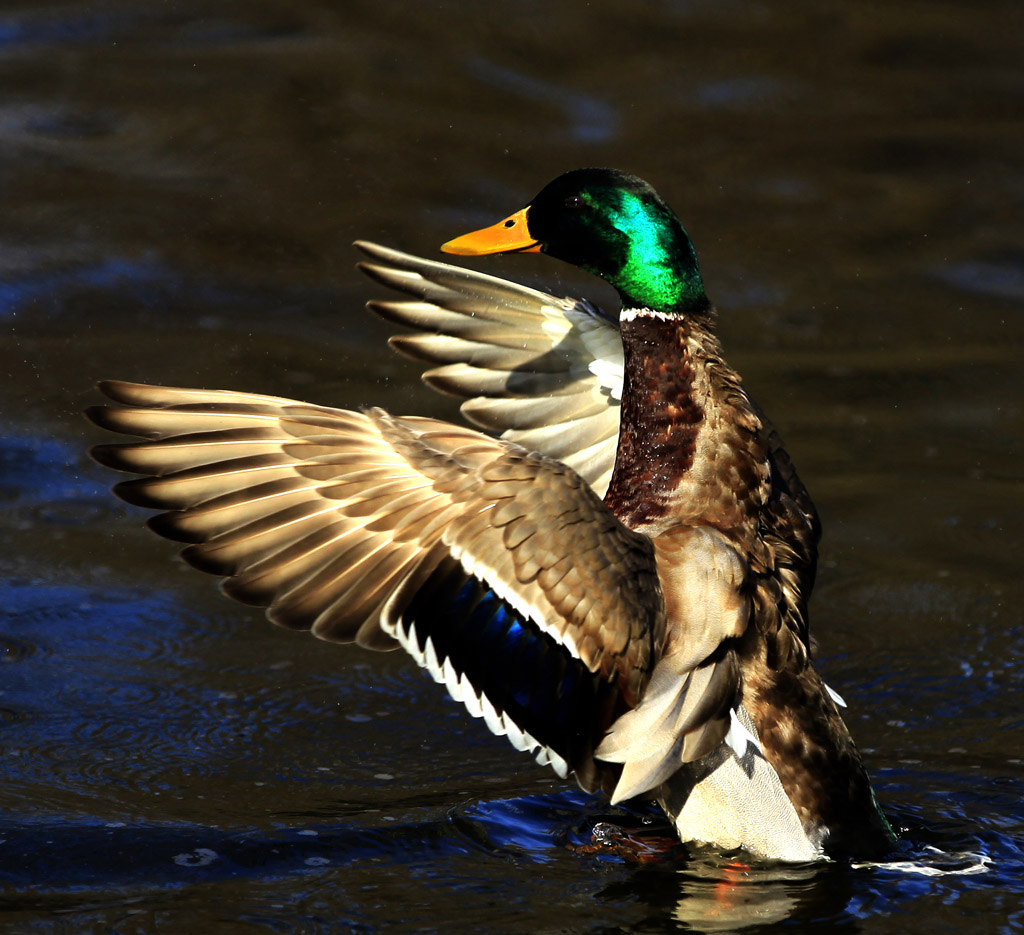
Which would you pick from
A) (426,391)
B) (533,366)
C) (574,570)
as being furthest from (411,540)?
(426,391)

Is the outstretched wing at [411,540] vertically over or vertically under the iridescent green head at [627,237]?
under

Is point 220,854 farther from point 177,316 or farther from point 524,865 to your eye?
point 177,316

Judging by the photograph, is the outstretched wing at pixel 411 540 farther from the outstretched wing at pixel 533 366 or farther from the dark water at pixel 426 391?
the outstretched wing at pixel 533 366

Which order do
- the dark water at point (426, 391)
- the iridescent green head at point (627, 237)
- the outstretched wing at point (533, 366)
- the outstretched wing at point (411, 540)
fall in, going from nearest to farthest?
the outstretched wing at point (411, 540) < the dark water at point (426, 391) < the iridescent green head at point (627, 237) < the outstretched wing at point (533, 366)

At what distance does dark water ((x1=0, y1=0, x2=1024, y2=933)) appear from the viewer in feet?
14.3

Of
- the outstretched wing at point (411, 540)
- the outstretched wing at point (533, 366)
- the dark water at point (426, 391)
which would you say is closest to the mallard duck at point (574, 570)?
the outstretched wing at point (411, 540)

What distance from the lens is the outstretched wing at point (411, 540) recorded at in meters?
3.81

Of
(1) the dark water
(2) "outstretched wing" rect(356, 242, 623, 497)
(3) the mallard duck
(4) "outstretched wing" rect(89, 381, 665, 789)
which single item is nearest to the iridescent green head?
(3) the mallard duck

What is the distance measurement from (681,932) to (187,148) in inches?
246

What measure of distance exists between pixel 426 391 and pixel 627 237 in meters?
2.63

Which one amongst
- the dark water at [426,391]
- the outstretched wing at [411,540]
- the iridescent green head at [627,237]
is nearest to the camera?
the outstretched wing at [411,540]

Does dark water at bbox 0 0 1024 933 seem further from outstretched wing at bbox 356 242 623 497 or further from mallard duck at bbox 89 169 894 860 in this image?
outstretched wing at bbox 356 242 623 497

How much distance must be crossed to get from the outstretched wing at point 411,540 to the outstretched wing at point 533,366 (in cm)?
141

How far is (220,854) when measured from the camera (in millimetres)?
4324
